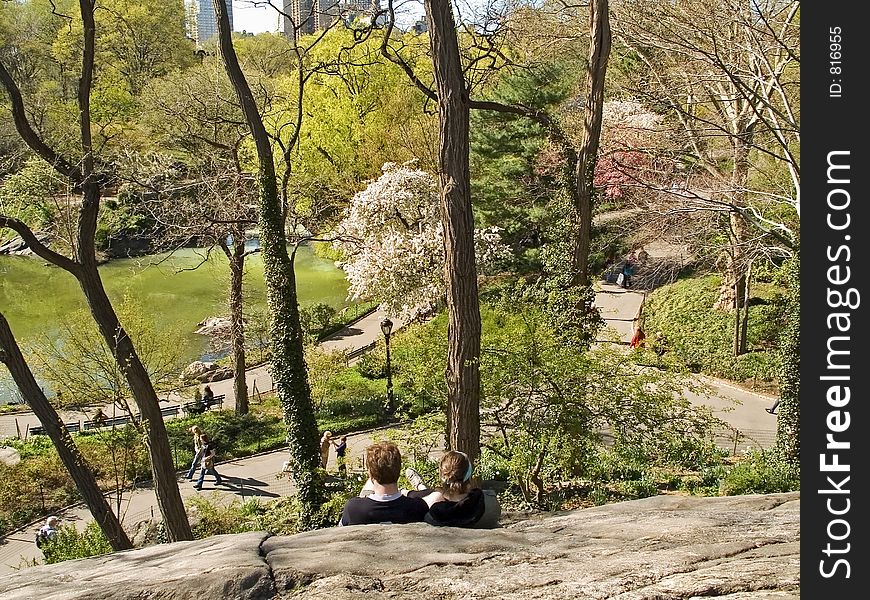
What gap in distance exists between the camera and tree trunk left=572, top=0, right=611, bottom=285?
10.7 metres

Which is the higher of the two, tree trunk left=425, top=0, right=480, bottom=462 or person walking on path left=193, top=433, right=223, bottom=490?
tree trunk left=425, top=0, right=480, bottom=462

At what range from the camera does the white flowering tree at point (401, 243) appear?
22375mm

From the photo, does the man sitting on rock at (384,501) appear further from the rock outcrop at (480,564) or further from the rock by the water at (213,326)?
the rock by the water at (213,326)

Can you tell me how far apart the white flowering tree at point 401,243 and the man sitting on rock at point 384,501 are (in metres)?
17.2

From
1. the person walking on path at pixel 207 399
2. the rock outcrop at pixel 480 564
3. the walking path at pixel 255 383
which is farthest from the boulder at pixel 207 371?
the rock outcrop at pixel 480 564

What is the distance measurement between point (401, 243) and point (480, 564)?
19.0 metres

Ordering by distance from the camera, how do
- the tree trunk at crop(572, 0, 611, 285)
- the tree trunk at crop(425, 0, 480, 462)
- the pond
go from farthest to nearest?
1. the pond
2. the tree trunk at crop(572, 0, 611, 285)
3. the tree trunk at crop(425, 0, 480, 462)

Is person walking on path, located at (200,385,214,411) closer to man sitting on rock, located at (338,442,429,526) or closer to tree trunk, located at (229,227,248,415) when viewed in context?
tree trunk, located at (229,227,248,415)

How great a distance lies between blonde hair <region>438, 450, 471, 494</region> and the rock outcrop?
0.33 metres

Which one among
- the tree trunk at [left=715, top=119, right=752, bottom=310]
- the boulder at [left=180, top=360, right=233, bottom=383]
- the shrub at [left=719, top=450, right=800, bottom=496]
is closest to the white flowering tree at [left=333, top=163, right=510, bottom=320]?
the boulder at [left=180, top=360, right=233, bottom=383]

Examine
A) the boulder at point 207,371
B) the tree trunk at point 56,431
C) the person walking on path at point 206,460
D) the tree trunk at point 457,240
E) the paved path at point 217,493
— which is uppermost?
the tree trunk at point 457,240

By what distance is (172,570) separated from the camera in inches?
158

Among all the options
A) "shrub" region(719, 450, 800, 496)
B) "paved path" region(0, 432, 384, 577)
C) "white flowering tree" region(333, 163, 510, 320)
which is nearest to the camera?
"shrub" region(719, 450, 800, 496)
